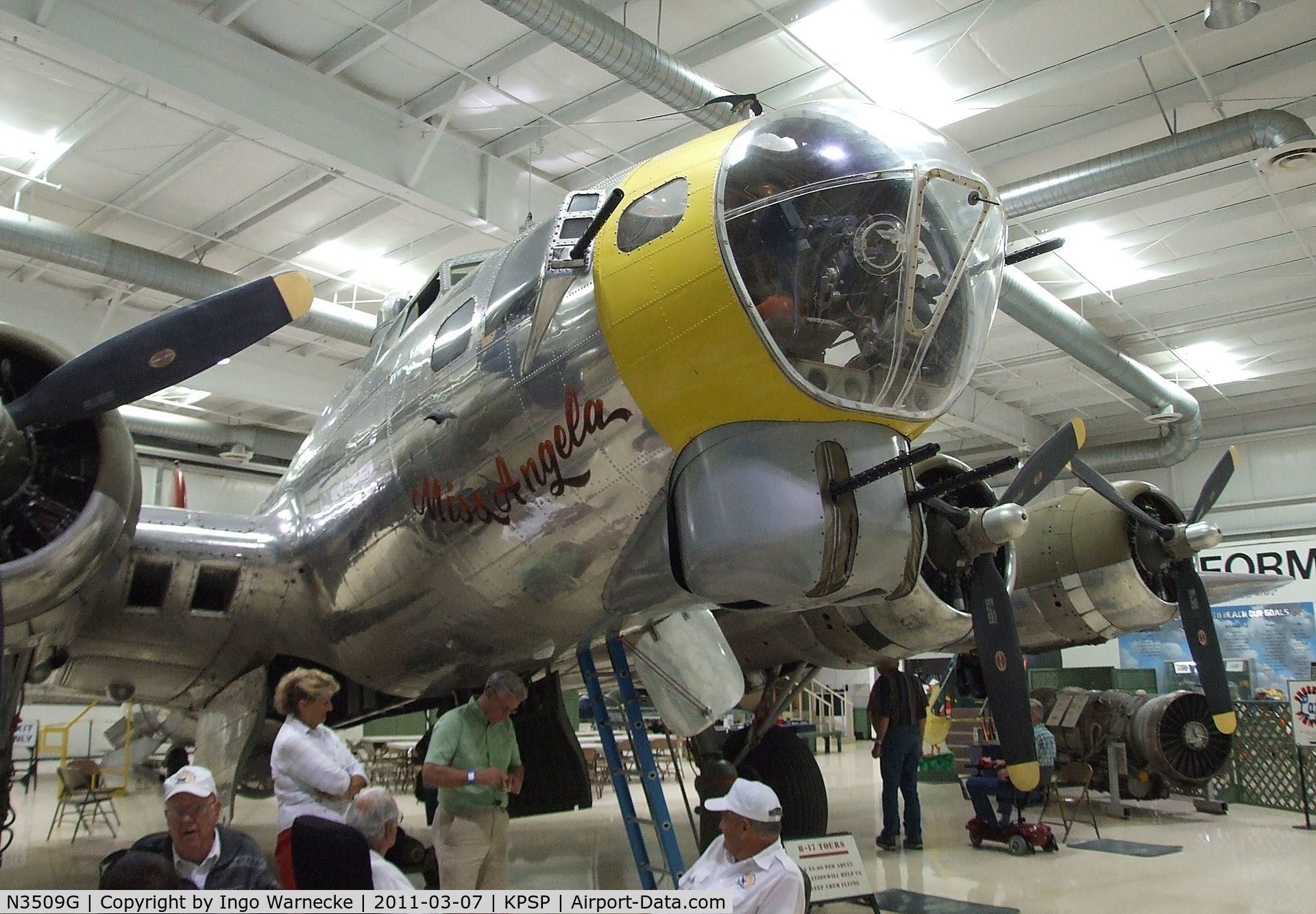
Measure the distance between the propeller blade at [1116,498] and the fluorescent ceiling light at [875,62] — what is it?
3.01 meters

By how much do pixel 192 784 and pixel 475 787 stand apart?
1.95 meters

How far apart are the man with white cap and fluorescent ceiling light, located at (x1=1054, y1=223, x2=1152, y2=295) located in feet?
39.2

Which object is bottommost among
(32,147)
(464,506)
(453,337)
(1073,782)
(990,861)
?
(1073,782)

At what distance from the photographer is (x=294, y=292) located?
14.4 ft

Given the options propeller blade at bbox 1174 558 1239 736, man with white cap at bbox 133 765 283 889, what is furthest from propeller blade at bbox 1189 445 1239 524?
man with white cap at bbox 133 765 283 889

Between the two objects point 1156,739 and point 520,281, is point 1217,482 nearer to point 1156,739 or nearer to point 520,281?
point 1156,739

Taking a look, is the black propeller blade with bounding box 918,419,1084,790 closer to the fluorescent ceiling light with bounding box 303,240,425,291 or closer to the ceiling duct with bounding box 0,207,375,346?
the ceiling duct with bounding box 0,207,375,346

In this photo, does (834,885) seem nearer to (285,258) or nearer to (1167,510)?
(1167,510)

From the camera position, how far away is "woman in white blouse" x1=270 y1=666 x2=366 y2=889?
371 centimetres

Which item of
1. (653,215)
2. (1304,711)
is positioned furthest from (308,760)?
(1304,711)

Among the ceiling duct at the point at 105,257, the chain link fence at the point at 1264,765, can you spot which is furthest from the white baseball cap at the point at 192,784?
the chain link fence at the point at 1264,765

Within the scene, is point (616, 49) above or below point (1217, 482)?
above

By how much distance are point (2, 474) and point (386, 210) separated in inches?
308

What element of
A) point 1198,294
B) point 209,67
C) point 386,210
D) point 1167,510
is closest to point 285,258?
point 386,210
